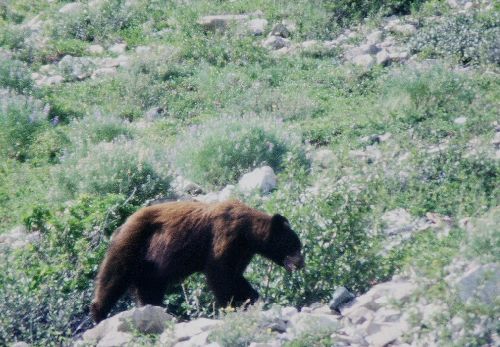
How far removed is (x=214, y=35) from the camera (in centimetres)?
1916

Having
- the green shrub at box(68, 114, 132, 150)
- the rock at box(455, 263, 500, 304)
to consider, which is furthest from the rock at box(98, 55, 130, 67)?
the rock at box(455, 263, 500, 304)

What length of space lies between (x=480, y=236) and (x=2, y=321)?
408 cm

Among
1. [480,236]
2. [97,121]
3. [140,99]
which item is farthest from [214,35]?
[480,236]

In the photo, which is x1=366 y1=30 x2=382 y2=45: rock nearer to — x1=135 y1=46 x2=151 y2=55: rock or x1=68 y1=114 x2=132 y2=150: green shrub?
x1=135 y1=46 x2=151 y2=55: rock

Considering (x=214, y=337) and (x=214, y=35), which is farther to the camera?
(x=214, y=35)

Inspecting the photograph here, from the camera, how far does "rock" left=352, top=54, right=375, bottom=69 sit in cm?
1678

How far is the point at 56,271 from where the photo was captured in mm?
8914

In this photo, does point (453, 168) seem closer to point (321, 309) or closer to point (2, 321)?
point (321, 309)

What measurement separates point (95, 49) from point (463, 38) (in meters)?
7.37

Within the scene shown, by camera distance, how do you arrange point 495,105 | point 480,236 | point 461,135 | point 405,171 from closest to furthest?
point 480,236
point 405,171
point 461,135
point 495,105

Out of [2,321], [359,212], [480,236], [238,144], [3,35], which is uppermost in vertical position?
[480,236]

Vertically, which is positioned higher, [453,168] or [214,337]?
[214,337]

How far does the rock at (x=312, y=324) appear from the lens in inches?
263

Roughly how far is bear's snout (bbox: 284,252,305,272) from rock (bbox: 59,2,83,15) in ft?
44.4
